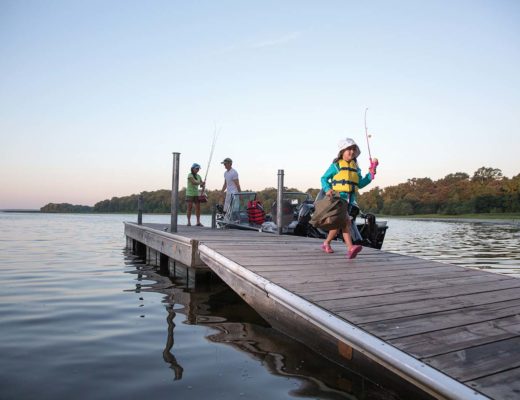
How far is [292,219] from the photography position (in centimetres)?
1040

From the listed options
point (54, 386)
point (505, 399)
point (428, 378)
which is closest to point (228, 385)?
point (54, 386)

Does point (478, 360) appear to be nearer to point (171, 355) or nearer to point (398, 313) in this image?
point (398, 313)

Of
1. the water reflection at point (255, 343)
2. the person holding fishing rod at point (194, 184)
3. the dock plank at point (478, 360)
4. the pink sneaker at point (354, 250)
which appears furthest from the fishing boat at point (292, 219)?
the dock plank at point (478, 360)

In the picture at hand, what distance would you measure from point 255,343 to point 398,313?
5.10 feet

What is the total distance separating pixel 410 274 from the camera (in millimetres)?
4574

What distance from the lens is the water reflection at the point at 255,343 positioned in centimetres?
293

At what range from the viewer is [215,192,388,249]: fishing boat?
9.38 metres

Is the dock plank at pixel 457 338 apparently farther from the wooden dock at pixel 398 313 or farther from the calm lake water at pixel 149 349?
the calm lake water at pixel 149 349

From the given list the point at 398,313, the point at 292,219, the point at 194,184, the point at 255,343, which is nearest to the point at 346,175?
the point at 255,343

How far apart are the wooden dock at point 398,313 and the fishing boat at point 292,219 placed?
3.07 meters

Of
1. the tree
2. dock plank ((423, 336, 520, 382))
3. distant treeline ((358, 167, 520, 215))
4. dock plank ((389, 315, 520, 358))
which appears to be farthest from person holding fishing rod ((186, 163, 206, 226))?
the tree

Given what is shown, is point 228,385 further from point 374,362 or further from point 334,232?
point 334,232

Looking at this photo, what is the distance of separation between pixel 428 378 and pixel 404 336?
0.52 metres

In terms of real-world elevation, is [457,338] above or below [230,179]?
below
